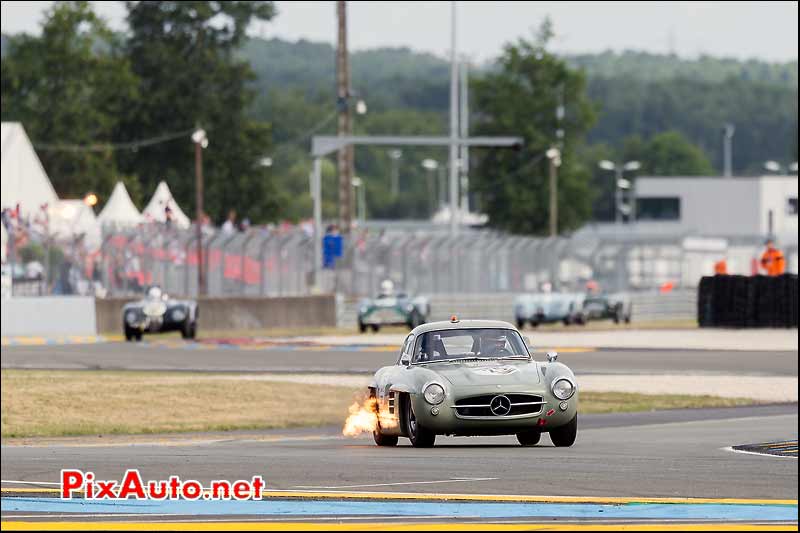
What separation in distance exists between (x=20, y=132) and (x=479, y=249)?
59.8 feet

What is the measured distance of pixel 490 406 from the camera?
1086cm

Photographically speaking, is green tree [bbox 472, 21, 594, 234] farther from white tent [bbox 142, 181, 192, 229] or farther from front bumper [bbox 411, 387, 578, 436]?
front bumper [bbox 411, 387, 578, 436]

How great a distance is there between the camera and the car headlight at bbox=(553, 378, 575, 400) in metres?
10.8

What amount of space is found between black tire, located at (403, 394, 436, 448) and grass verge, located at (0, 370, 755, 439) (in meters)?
15.3

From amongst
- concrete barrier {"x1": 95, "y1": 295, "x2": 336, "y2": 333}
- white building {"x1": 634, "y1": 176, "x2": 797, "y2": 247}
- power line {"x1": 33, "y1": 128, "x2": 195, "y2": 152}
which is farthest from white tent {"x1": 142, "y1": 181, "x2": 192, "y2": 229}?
white building {"x1": 634, "y1": 176, "x2": 797, "y2": 247}

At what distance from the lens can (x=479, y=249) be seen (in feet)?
224

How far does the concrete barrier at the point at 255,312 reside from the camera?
5544cm

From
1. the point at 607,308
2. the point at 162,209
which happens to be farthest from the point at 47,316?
the point at 162,209

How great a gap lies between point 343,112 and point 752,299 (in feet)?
56.5

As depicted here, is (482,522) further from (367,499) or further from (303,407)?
(303,407)

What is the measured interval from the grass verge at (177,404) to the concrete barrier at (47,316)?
19.8 meters

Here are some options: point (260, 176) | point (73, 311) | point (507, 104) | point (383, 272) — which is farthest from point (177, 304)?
point (260, 176)

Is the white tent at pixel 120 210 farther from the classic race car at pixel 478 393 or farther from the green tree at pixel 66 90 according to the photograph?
the classic race car at pixel 478 393

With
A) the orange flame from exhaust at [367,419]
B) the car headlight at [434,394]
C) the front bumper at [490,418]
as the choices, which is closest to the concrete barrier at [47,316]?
the orange flame from exhaust at [367,419]
